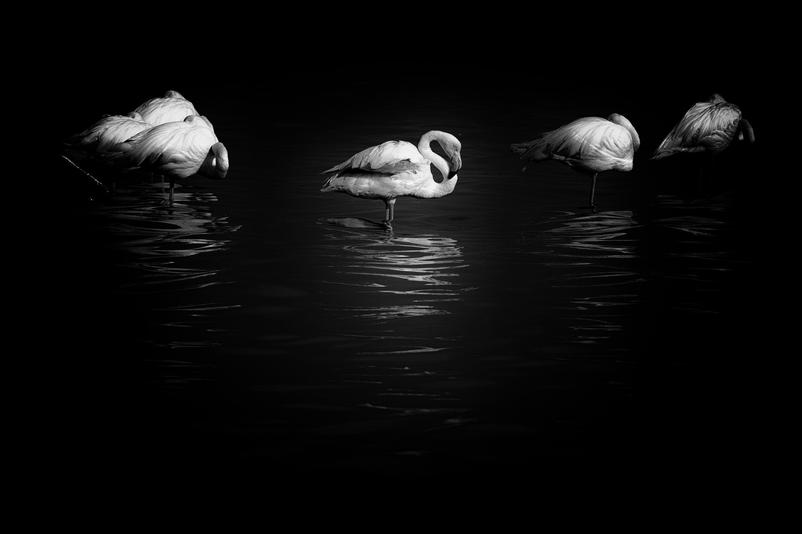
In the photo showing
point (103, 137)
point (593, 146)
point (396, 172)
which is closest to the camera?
point (396, 172)

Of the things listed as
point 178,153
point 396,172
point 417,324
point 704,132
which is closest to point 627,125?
point 704,132

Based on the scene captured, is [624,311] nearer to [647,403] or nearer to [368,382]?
[647,403]

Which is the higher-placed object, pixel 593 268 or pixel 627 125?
pixel 627 125

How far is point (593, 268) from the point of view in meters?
9.25

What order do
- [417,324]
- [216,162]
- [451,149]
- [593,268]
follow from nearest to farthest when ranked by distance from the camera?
[417,324] < [593,268] < [451,149] < [216,162]

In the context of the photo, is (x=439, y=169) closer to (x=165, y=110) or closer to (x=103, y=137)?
(x=103, y=137)

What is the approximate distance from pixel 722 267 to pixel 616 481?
474 centimetres

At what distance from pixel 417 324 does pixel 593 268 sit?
233cm

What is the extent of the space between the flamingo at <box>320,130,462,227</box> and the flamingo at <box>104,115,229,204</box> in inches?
57.8

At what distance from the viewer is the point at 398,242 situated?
1032 centimetres

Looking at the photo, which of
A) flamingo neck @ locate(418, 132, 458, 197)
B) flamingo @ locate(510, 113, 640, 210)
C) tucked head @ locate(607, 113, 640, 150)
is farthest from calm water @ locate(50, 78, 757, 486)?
tucked head @ locate(607, 113, 640, 150)

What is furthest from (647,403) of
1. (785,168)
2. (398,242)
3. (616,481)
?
(785,168)

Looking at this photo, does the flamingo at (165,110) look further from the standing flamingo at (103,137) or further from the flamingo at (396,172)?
the flamingo at (396,172)

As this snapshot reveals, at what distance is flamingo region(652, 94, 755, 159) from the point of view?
535 inches
